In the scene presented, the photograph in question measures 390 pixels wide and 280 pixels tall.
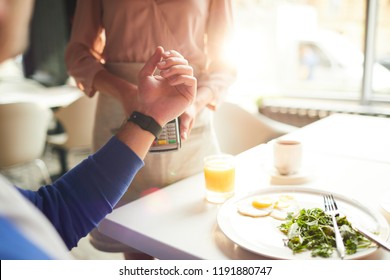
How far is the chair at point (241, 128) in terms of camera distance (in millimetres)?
1646

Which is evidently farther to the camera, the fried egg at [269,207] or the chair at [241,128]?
the chair at [241,128]

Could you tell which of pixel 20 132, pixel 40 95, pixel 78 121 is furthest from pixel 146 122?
pixel 40 95

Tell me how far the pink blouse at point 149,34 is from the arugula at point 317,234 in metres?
0.48

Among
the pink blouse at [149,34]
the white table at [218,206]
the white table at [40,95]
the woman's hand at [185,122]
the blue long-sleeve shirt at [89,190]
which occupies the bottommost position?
the white table at [40,95]

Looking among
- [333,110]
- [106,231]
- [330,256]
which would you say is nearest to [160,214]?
[106,231]

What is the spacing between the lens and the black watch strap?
72cm

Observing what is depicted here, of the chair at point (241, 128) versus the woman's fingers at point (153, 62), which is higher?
the woman's fingers at point (153, 62)

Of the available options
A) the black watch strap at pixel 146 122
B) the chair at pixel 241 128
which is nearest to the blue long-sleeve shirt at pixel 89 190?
the black watch strap at pixel 146 122

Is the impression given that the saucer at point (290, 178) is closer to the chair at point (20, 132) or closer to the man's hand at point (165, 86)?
the man's hand at point (165, 86)

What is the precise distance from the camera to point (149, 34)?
1.02m

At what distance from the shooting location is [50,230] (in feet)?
1.12

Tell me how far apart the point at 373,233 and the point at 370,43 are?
2.06 m

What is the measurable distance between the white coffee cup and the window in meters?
1.50

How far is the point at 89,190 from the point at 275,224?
32cm
